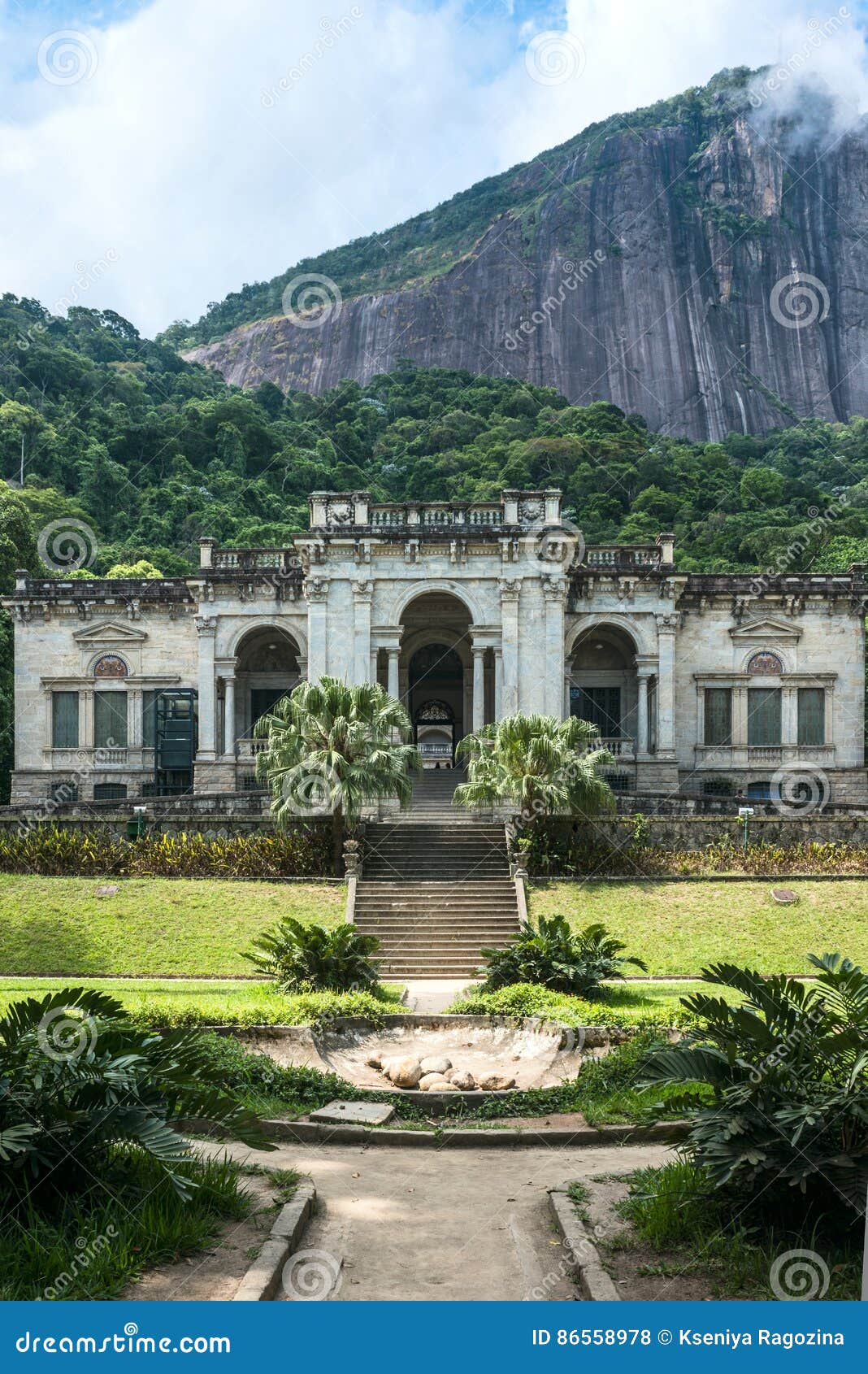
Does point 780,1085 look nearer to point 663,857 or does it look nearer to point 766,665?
point 663,857

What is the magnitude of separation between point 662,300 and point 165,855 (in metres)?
102

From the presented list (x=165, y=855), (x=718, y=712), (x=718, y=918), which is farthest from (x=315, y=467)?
(x=718, y=918)

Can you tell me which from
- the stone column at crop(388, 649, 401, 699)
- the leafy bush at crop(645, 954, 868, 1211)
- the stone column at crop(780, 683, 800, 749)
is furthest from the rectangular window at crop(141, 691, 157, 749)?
the leafy bush at crop(645, 954, 868, 1211)

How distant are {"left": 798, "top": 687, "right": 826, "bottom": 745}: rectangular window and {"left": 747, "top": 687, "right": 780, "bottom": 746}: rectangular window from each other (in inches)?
32.7

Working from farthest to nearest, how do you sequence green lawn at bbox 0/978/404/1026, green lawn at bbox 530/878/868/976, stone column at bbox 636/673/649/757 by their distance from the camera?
1. stone column at bbox 636/673/649/757
2. green lawn at bbox 530/878/868/976
3. green lawn at bbox 0/978/404/1026

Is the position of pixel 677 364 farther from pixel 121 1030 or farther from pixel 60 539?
pixel 121 1030

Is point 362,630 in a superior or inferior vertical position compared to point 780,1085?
superior

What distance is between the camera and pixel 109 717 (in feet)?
129

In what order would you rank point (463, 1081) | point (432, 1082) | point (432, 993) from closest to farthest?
point (463, 1081) → point (432, 1082) → point (432, 993)

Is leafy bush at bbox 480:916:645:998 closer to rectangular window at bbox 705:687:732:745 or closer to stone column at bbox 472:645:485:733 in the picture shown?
stone column at bbox 472:645:485:733

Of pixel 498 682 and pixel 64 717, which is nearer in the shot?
pixel 498 682

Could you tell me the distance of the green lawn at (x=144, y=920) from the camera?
20.6 metres

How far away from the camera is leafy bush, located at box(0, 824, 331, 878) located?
1027 inches

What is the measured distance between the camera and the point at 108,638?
1540 inches
